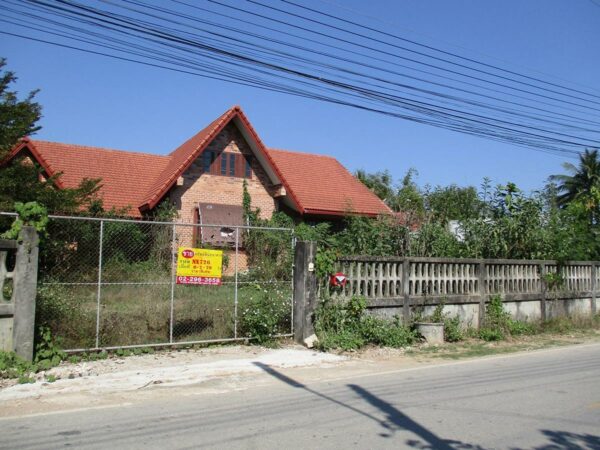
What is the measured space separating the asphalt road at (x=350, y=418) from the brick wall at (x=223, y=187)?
13.9 meters

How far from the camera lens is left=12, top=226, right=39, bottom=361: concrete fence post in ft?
27.2

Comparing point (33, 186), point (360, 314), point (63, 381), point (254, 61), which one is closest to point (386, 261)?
point (360, 314)

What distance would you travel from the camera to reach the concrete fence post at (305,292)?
36.0ft

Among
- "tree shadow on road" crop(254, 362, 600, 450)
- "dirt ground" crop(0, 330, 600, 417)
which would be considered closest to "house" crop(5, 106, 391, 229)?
"dirt ground" crop(0, 330, 600, 417)

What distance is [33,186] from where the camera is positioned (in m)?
14.6

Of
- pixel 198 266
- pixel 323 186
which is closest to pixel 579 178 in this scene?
pixel 323 186

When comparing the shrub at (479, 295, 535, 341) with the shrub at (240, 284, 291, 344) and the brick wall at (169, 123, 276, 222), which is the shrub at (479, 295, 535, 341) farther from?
the brick wall at (169, 123, 276, 222)

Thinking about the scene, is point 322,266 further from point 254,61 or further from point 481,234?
point 481,234

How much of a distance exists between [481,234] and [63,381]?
11021mm

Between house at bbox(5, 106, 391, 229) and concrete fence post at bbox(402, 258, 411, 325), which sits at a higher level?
house at bbox(5, 106, 391, 229)

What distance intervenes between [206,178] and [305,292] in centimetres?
1199

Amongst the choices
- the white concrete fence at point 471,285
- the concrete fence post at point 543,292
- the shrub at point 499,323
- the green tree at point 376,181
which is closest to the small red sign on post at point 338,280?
the white concrete fence at point 471,285

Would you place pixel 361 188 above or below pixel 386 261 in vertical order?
above

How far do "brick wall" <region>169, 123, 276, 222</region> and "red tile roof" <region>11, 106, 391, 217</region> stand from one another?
59 centimetres
